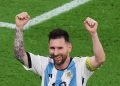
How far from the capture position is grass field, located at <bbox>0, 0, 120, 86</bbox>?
365 inches

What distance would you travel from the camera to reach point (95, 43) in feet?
19.3

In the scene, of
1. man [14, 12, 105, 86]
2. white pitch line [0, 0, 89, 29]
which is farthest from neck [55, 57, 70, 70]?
white pitch line [0, 0, 89, 29]

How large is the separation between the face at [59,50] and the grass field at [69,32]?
10.1 ft

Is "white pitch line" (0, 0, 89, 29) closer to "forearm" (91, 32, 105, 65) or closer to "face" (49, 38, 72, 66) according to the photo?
"face" (49, 38, 72, 66)

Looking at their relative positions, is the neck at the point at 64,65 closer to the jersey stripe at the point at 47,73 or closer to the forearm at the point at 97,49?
the jersey stripe at the point at 47,73

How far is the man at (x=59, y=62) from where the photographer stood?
5992mm

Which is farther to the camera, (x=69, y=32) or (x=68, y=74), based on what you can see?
(x=69, y=32)

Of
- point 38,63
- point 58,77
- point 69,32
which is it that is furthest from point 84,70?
point 69,32

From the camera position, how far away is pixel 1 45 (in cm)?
1042

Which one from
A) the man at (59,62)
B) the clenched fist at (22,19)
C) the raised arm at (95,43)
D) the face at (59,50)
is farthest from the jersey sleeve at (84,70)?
the clenched fist at (22,19)

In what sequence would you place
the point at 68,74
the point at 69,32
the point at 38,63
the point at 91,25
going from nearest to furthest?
1. the point at 91,25
2. the point at 68,74
3. the point at 38,63
4. the point at 69,32

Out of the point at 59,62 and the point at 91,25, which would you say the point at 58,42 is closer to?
the point at 59,62

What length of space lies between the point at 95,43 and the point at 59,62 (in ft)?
1.50

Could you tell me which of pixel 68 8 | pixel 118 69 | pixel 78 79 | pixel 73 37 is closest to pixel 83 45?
pixel 73 37
